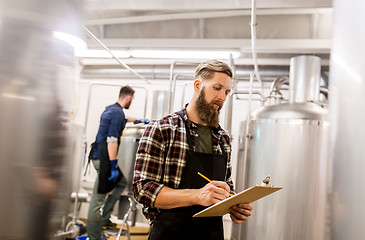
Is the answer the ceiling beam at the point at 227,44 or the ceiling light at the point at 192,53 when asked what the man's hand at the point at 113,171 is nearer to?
the ceiling light at the point at 192,53

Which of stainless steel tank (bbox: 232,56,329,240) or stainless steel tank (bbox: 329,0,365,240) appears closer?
stainless steel tank (bbox: 329,0,365,240)

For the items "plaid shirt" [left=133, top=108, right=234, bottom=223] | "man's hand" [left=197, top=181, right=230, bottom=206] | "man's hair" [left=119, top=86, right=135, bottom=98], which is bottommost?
"man's hand" [left=197, top=181, right=230, bottom=206]

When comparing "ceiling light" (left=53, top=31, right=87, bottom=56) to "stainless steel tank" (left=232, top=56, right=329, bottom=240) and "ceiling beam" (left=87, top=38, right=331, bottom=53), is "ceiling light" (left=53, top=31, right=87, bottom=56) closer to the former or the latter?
"stainless steel tank" (left=232, top=56, right=329, bottom=240)

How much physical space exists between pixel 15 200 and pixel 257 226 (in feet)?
9.62

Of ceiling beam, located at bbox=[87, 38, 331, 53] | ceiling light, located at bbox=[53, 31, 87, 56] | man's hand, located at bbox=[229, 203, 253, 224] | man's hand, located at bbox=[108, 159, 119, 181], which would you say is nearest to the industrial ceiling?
ceiling beam, located at bbox=[87, 38, 331, 53]

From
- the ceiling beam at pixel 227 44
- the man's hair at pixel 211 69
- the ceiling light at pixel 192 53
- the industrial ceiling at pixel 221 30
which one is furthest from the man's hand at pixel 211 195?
the ceiling beam at pixel 227 44

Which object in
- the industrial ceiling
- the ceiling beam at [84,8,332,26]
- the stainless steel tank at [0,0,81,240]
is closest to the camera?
the stainless steel tank at [0,0,81,240]

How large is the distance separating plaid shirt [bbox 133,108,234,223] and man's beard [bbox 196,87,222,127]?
11 centimetres

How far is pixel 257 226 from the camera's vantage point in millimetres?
3031

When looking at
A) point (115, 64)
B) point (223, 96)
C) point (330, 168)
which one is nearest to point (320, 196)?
point (223, 96)

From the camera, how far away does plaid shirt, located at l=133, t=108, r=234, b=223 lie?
4.49 ft

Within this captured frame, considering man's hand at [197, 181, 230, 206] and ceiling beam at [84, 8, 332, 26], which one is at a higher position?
ceiling beam at [84, 8, 332, 26]

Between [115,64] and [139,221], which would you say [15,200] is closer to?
[139,221]

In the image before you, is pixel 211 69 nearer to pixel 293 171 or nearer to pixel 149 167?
pixel 149 167
